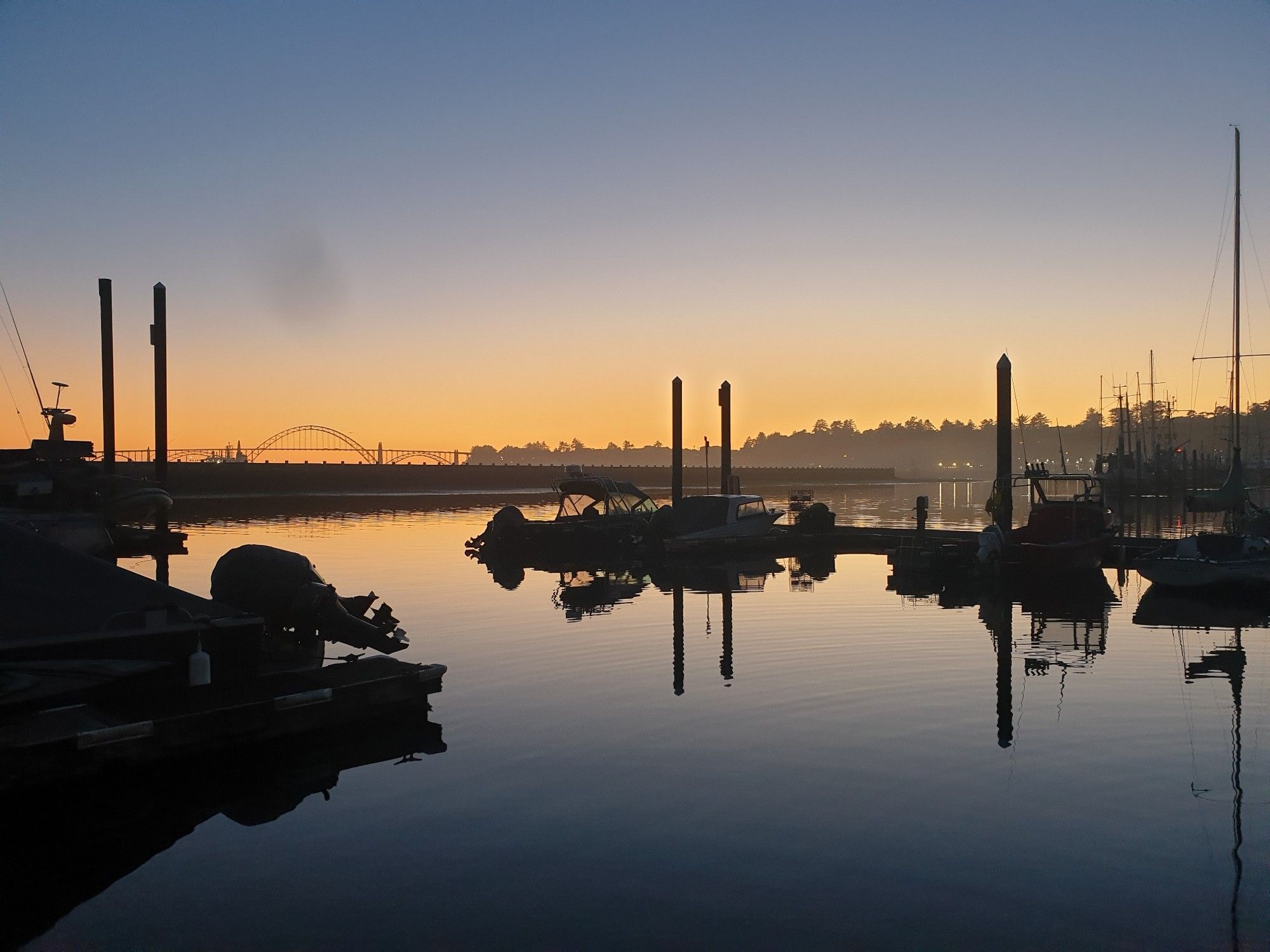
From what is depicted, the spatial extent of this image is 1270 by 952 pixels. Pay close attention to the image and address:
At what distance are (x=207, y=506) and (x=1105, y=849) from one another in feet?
277

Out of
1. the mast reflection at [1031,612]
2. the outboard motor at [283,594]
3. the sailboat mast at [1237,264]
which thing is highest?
the sailboat mast at [1237,264]

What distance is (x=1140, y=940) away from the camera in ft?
24.7

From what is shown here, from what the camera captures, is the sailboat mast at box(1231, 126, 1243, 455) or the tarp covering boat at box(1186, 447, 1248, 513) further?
the sailboat mast at box(1231, 126, 1243, 455)

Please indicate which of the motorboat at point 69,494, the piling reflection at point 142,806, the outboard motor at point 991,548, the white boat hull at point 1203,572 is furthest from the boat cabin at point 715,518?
the piling reflection at point 142,806

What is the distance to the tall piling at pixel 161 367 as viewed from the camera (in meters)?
46.8

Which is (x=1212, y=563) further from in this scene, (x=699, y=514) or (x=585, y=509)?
(x=585, y=509)

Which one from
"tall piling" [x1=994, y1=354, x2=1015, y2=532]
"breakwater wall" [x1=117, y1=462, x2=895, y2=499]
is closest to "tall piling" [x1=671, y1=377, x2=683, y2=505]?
"tall piling" [x1=994, y1=354, x2=1015, y2=532]

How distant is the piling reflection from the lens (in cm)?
888

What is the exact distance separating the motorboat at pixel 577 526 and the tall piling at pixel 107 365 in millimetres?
16766

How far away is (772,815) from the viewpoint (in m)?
10.3

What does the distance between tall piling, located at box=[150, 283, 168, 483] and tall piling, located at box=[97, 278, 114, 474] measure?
1.74 metres

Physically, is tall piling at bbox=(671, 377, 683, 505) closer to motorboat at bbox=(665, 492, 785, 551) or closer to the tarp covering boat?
motorboat at bbox=(665, 492, 785, 551)

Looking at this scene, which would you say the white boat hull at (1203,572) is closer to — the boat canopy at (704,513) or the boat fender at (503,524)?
the boat canopy at (704,513)

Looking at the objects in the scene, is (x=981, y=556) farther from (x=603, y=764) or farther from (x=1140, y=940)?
(x=1140, y=940)
